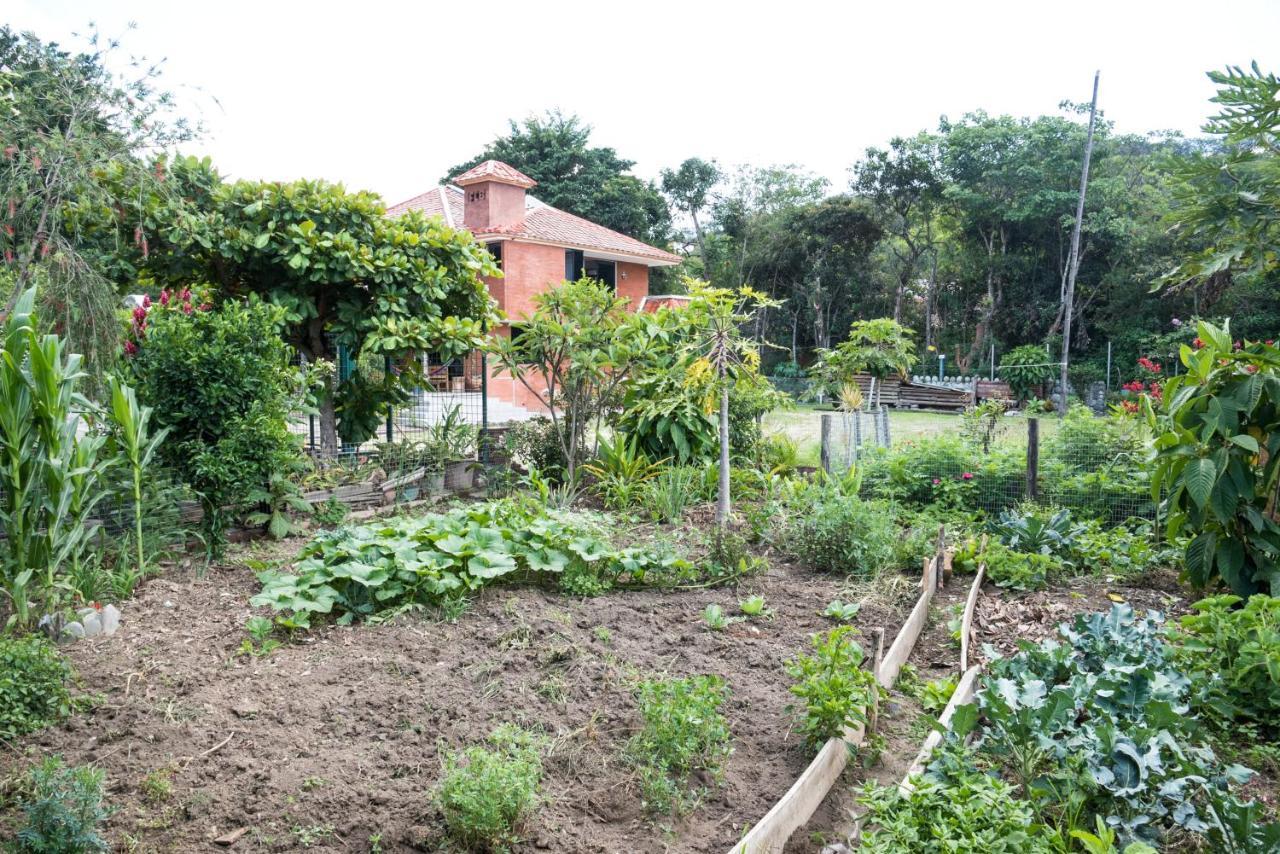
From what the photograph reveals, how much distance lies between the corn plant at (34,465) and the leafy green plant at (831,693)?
359cm

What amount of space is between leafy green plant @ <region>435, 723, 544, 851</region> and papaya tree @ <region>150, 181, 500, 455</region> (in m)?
5.34

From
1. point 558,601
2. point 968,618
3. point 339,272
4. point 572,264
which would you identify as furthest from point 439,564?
point 572,264

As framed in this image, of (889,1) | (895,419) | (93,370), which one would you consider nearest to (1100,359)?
(895,419)

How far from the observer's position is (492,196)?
22.9 meters

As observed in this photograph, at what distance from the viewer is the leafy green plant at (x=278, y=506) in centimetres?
597

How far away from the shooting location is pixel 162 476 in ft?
18.1

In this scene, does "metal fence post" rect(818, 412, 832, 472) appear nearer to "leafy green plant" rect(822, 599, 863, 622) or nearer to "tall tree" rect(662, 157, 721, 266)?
"leafy green plant" rect(822, 599, 863, 622)

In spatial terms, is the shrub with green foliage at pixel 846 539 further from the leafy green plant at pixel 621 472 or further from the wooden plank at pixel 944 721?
the leafy green plant at pixel 621 472

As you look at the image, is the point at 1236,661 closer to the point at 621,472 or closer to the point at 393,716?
the point at 393,716

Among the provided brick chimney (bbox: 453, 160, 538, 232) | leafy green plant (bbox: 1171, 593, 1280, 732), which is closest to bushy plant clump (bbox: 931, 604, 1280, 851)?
leafy green plant (bbox: 1171, 593, 1280, 732)

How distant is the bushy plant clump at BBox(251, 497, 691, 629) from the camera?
438cm

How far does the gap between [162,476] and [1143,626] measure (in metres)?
5.69

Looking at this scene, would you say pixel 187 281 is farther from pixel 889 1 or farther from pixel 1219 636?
pixel 1219 636

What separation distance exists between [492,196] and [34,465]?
1983 cm
